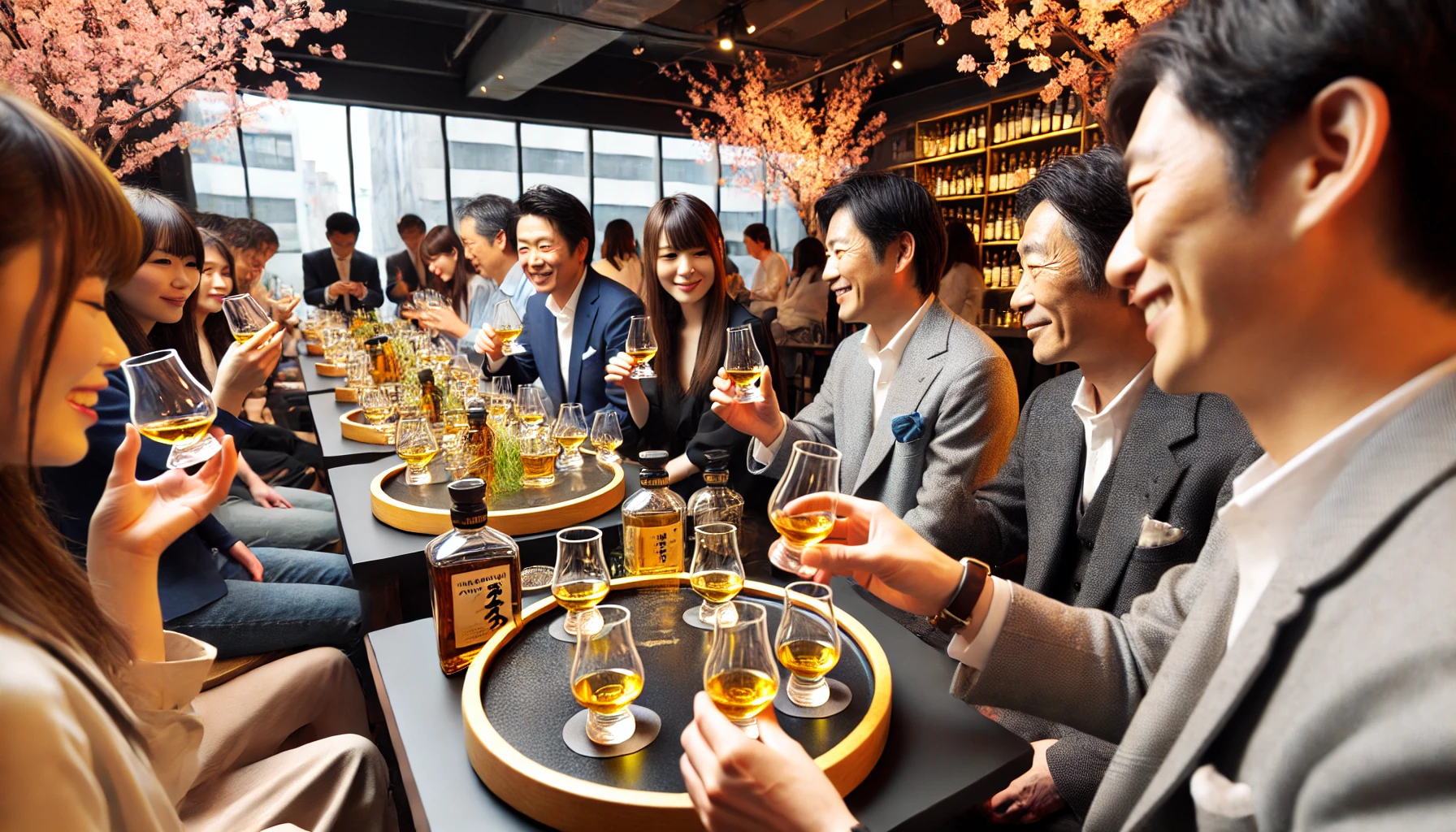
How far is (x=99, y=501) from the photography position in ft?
5.62

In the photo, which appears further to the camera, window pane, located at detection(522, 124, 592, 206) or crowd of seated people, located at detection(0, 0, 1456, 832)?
window pane, located at detection(522, 124, 592, 206)

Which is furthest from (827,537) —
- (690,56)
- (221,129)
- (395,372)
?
(690,56)

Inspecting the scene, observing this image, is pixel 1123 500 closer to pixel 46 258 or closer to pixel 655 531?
pixel 655 531

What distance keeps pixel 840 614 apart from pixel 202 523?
6.85 feet

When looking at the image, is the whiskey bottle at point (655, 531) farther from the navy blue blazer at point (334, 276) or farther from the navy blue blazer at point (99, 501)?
the navy blue blazer at point (334, 276)

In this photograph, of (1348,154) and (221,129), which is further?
(221,129)

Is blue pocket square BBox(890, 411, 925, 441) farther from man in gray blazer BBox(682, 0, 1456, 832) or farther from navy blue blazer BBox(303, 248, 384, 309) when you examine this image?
navy blue blazer BBox(303, 248, 384, 309)

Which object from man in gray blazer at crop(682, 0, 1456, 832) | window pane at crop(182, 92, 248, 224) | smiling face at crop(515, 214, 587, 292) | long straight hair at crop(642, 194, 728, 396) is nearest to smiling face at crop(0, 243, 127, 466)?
man in gray blazer at crop(682, 0, 1456, 832)

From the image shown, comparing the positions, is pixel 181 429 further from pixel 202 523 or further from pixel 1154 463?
pixel 1154 463

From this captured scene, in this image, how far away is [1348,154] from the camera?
683mm

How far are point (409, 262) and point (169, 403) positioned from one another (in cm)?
752

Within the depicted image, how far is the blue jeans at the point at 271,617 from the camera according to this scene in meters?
2.06

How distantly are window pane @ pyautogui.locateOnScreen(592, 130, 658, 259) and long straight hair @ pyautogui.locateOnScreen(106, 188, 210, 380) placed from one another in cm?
905

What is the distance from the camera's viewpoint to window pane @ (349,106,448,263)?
32.3 feet
